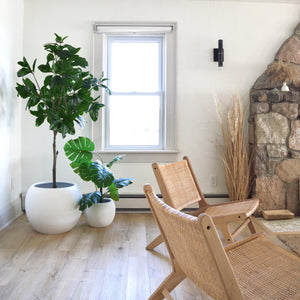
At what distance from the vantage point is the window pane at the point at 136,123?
3.54 m

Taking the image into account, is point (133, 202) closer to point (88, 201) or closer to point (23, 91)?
point (88, 201)

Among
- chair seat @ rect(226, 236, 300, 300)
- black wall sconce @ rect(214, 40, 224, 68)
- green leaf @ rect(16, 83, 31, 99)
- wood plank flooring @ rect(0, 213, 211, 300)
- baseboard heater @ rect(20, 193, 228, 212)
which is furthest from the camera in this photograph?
baseboard heater @ rect(20, 193, 228, 212)

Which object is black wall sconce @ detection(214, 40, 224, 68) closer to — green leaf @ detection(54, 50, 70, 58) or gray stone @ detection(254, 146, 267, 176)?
gray stone @ detection(254, 146, 267, 176)

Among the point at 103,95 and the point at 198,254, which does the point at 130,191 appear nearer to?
the point at 103,95

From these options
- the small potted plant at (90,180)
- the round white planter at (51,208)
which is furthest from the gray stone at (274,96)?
the round white planter at (51,208)

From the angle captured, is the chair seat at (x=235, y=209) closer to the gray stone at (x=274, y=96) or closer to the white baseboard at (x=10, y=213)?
the gray stone at (x=274, y=96)

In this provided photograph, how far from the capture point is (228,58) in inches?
134

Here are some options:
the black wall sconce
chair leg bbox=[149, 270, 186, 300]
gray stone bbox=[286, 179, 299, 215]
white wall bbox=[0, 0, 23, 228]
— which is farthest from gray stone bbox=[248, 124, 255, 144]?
Answer: white wall bbox=[0, 0, 23, 228]

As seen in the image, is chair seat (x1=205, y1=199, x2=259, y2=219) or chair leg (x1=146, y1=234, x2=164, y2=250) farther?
chair leg (x1=146, y1=234, x2=164, y2=250)

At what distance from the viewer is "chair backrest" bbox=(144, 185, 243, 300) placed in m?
0.88

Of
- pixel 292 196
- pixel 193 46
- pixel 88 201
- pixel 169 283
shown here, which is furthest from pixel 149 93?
pixel 169 283

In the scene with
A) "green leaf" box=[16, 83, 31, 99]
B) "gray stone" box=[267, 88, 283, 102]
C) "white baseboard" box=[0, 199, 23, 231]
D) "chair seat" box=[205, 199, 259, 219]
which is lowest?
"white baseboard" box=[0, 199, 23, 231]

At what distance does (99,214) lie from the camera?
2.82 meters

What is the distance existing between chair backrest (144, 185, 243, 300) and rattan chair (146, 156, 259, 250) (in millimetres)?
834
